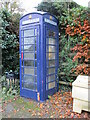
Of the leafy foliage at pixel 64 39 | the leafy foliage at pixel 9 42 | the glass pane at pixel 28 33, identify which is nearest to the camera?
the glass pane at pixel 28 33

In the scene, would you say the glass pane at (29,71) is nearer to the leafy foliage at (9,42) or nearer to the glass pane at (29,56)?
the glass pane at (29,56)

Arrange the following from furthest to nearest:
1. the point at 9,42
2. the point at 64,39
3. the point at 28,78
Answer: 1. the point at 9,42
2. the point at 64,39
3. the point at 28,78

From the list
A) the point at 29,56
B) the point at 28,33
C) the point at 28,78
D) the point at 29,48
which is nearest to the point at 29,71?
the point at 28,78

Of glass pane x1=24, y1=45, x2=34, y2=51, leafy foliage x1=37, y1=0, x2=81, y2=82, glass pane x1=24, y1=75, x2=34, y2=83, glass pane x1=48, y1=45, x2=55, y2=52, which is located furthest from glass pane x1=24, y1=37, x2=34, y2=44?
leafy foliage x1=37, y1=0, x2=81, y2=82

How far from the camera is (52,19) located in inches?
142

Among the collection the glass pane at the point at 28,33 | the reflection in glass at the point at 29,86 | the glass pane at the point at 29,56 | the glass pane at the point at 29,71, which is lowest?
the reflection in glass at the point at 29,86

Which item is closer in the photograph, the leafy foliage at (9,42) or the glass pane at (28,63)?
the glass pane at (28,63)

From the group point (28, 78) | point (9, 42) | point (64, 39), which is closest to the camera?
point (28, 78)

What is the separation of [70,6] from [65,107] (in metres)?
3.51

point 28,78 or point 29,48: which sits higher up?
point 29,48

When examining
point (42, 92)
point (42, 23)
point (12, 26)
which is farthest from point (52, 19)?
point (42, 92)

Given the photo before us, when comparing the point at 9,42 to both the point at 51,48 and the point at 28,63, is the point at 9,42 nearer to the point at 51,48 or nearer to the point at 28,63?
the point at 28,63

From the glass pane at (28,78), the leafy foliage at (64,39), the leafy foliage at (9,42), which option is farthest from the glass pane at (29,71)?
the leafy foliage at (9,42)

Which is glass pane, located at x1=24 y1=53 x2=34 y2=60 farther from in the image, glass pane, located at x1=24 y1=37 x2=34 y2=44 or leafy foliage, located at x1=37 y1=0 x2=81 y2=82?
leafy foliage, located at x1=37 y1=0 x2=81 y2=82
